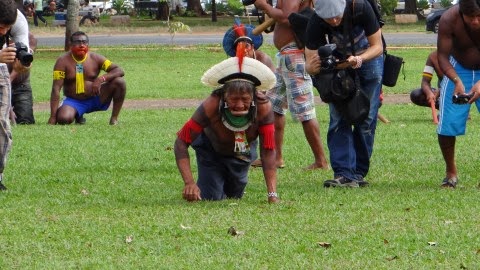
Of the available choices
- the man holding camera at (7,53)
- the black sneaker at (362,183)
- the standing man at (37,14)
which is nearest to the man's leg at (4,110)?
the man holding camera at (7,53)

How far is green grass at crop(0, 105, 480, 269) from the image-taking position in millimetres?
6652

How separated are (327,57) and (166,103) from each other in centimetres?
1012

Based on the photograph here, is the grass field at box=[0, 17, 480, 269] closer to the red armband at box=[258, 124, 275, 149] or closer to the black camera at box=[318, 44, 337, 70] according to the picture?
the red armband at box=[258, 124, 275, 149]

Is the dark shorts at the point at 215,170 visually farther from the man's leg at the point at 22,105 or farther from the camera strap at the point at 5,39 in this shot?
the man's leg at the point at 22,105

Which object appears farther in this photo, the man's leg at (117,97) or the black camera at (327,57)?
the man's leg at (117,97)

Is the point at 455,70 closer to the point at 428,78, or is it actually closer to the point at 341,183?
the point at 341,183

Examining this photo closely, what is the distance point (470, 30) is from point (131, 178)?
3.17m

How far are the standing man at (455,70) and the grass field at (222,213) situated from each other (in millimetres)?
438

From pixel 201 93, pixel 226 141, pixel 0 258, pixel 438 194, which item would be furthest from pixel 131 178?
pixel 201 93

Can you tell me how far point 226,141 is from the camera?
860 centimetres

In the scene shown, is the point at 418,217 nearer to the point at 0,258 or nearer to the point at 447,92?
the point at 447,92

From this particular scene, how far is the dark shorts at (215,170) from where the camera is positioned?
8797 mm

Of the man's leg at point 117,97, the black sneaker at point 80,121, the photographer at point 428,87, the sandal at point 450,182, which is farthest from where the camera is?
the black sneaker at point 80,121

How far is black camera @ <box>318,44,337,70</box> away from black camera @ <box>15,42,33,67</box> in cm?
220
